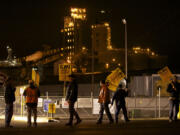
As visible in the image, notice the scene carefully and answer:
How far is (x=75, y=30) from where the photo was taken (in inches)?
5566

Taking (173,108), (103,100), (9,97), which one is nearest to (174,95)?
(173,108)

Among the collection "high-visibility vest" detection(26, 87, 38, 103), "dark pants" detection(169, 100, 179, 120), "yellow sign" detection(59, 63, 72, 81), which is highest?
"yellow sign" detection(59, 63, 72, 81)

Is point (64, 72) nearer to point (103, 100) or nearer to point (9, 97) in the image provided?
point (103, 100)

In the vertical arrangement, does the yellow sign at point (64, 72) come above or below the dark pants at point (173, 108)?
above

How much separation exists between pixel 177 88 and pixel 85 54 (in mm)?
111879

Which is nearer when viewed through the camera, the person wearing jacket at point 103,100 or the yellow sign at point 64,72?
the person wearing jacket at point 103,100

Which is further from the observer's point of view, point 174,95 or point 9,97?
point 174,95

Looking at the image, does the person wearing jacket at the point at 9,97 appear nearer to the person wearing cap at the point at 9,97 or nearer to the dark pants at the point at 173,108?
the person wearing cap at the point at 9,97

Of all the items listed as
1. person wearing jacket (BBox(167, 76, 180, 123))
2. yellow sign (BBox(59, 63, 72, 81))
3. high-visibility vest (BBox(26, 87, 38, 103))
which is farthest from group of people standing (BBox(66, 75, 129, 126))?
yellow sign (BBox(59, 63, 72, 81))

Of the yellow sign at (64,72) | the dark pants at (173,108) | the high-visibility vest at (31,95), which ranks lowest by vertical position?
the dark pants at (173,108)

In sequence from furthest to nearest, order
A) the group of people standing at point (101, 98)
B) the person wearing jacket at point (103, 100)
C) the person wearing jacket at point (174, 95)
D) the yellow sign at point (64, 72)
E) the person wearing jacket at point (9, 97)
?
the yellow sign at point (64, 72) < the person wearing jacket at point (174, 95) < the person wearing jacket at point (103, 100) < the person wearing jacket at point (9, 97) < the group of people standing at point (101, 98)

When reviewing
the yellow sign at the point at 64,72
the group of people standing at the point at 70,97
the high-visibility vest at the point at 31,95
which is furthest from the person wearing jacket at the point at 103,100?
the yellow sign at the point at 64,72

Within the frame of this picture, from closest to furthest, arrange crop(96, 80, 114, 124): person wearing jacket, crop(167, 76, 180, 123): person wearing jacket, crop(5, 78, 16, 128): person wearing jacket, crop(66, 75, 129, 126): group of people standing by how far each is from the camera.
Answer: crop(66, 75, 129, 126): group of people standing → crop(5, 78, 16, 128): person wearing jacket → crop(96, 80, 114, 124): person wearing jacket → crop(167, 76, 180, 123): person wearing jacket

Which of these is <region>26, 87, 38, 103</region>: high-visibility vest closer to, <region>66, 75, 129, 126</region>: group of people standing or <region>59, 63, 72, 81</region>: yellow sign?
<region>66, 75, 129, 126</region>: group of people standing
